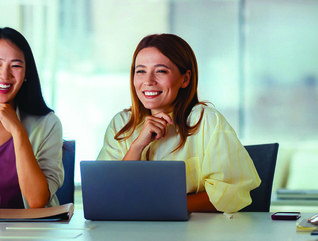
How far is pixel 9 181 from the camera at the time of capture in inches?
77.7

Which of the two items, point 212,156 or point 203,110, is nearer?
point 212,156

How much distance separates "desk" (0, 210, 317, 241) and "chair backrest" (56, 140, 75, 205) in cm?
60

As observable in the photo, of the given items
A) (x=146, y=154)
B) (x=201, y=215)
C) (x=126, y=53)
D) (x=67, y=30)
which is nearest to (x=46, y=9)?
(x=67, y=30)

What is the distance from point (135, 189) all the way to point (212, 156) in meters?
0.46

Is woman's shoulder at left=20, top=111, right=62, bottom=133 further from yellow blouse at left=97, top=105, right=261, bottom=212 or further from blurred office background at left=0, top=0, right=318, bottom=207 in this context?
blurred office background at left=0, top=0, right=318, bottom=207

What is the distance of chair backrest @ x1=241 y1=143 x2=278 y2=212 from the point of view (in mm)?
1909

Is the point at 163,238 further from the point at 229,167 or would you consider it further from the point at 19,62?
the point at 19,62

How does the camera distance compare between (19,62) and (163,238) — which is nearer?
(163,238)

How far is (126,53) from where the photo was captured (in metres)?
4.88

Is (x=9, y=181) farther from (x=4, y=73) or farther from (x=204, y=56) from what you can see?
(x=204, y=56)

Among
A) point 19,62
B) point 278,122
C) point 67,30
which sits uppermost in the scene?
point 67,30

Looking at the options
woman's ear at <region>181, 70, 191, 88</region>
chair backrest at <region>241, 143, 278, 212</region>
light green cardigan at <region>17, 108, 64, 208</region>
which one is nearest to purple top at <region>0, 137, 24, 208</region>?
light green cardigan at <region>17, 108, 64, 208</region>

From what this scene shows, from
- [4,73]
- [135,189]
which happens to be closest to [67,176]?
[4,73]

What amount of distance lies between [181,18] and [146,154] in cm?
308
